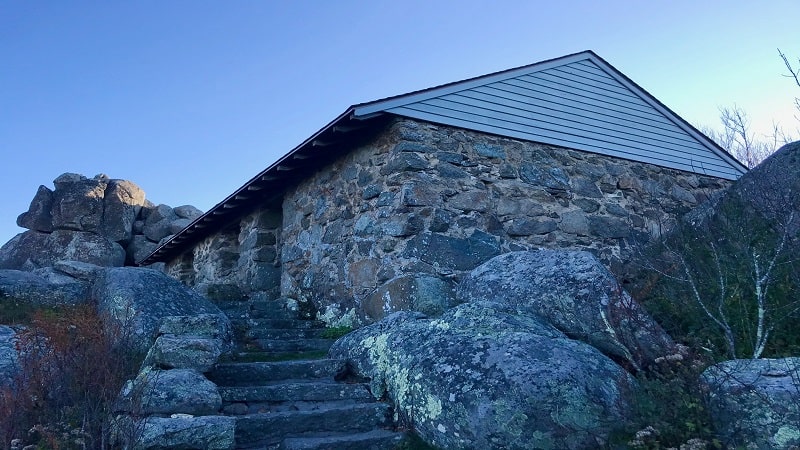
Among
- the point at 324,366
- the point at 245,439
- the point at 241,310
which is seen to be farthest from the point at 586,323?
the point at 241,310

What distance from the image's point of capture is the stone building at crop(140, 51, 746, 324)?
6.65 m

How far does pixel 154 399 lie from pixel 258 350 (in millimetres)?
2318

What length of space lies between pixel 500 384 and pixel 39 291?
595 centimetres

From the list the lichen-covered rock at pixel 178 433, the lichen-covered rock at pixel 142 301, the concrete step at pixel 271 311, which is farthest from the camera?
the concrete step at pixel 271 311

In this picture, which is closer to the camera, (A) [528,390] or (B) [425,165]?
(A) [528,390]

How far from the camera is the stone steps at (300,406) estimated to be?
3680 mm

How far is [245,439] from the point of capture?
12.0 feet

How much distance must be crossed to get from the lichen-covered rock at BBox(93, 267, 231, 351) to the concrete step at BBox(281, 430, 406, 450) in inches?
61.6

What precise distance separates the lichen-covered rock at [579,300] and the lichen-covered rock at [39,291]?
4706mm

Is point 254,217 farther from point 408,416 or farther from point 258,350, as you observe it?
point 408,416

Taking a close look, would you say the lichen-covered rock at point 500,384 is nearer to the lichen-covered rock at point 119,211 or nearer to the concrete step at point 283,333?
the concrete step at point 283,333

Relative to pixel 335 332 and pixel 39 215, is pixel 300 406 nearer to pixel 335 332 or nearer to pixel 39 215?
pixel 335 332

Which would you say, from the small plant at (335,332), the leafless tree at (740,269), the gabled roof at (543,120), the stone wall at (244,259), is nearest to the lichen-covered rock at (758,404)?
the leafless tree at (740,269)

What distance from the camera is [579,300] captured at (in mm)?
4477
